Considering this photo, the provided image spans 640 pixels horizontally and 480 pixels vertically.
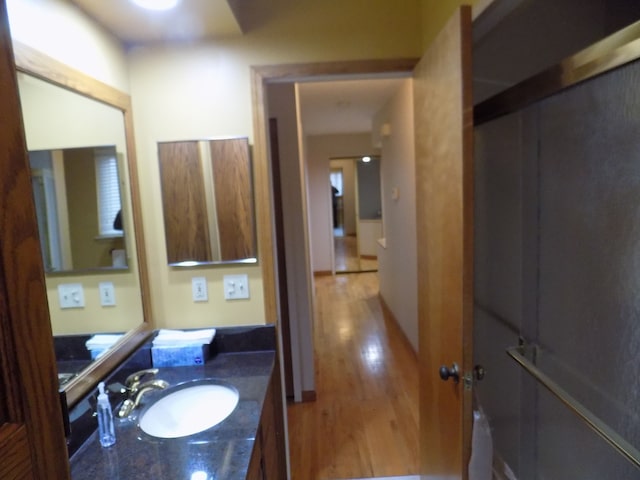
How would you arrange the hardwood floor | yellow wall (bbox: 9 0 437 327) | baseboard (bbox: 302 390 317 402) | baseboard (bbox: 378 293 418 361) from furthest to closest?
baseboard (bbox: 378 293 418 361) → baseboard (bbox: 302 390 317 402) → the hardwood floor → yellow wall (bbox: 9 0 437 327)

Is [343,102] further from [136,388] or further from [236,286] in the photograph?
[136,388]

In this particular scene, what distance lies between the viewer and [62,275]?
4.01ft

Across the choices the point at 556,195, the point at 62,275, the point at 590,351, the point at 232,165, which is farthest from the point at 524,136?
the point at 62,275

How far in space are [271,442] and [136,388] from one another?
0.54 m

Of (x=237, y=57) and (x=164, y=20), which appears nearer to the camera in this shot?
(x=164, y=20)

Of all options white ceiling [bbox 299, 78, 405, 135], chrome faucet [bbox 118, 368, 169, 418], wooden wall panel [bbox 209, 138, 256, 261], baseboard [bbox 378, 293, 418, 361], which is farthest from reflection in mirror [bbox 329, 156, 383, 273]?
chrome faucet [bbox 118, 368, 169, 418]

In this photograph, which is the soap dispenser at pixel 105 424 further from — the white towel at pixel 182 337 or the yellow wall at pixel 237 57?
the yellow wall at pixel 237 57

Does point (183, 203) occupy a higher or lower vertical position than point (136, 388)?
higher

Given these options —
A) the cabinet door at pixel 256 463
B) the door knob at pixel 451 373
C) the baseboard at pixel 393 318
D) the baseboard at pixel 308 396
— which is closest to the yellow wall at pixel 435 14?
the door knob at pixel 451 373

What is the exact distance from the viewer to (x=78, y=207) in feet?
4.30

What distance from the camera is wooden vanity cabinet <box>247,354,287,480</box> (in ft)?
3.90

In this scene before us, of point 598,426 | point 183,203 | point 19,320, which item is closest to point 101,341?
point 183,203

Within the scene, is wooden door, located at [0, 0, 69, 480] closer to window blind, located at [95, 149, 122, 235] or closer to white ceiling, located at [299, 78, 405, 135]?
window blind, located at [95, 149, 122, 235]

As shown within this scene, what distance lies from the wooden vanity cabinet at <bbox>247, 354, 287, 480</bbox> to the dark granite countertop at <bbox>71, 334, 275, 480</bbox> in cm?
4
